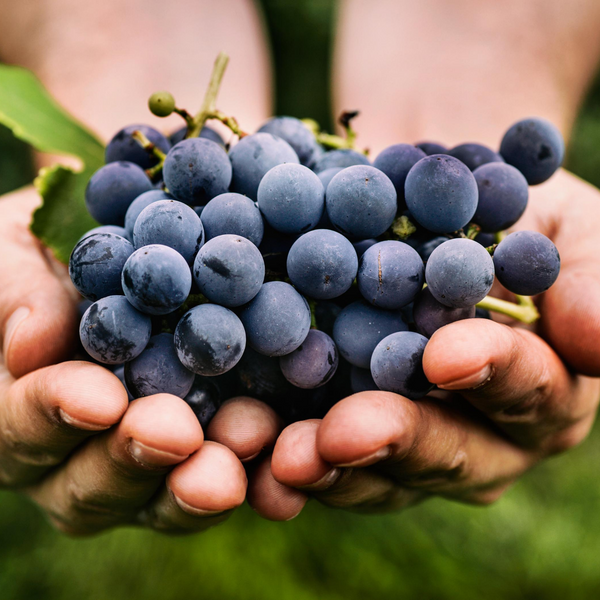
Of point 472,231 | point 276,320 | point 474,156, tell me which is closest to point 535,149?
point 474,156

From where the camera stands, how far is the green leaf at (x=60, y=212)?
1.12 meters

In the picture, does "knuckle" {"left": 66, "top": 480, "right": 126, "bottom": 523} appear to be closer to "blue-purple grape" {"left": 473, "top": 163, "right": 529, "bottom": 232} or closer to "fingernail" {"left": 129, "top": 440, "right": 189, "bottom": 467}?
"fingernail" {"left": 129, "top": 440, "right": 189, "bottom": 467}

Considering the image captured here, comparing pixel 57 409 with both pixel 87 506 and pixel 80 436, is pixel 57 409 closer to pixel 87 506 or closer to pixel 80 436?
pixel 80 436

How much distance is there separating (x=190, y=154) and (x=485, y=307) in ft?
2.04

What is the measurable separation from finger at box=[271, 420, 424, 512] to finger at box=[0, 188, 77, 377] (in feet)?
1.63

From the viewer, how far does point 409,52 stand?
90.2 inches

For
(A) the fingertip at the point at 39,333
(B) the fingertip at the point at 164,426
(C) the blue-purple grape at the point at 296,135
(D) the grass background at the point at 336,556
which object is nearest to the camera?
(B) the fingertip at the point at 164,426

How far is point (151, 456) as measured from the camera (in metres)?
0.75

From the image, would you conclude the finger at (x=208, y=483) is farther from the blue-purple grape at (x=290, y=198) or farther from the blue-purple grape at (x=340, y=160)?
the blue-purple grape at (x=340, y=160)

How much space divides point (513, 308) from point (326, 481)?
0.50 m

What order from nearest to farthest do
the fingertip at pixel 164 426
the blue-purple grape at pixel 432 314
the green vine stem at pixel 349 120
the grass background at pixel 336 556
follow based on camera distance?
the fingertip at pixel 164 426 < the blue-purple grape at pixel 432 314 < the green vine stem at pixel 349 120 < the grass background at pixel 336 556

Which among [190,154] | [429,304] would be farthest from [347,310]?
[190,154]

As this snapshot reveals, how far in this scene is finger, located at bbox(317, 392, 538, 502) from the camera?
74 cm

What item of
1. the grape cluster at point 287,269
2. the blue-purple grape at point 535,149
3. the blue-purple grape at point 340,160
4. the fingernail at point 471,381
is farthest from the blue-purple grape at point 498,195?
the fingernail at point 471,381
